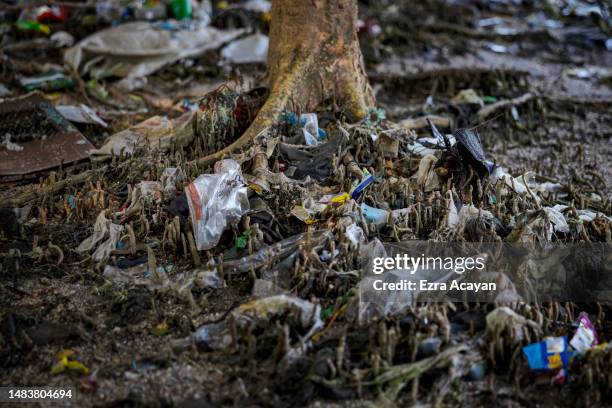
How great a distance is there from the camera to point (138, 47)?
22.4ft

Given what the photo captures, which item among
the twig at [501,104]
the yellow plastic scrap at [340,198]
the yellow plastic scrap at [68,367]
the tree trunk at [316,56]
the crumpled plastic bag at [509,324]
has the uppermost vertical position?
the tree trunk at [316,56]

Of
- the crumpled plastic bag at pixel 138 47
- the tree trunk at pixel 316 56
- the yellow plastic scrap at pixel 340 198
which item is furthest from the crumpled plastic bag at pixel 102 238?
the crumpled plastic bag at pixel 138 47

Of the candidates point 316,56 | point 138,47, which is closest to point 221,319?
point 316,56

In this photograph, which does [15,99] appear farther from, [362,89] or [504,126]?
[504,126]

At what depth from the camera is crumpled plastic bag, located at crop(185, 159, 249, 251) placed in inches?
143

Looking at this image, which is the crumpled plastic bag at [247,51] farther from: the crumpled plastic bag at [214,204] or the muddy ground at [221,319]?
the crumpled plastic bag at [214,204]

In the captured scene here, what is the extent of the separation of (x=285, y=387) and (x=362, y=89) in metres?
2.89

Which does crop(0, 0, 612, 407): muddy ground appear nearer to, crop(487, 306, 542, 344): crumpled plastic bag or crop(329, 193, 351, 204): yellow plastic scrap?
crop(487, 306, 542, 344): crumpled plastic bag

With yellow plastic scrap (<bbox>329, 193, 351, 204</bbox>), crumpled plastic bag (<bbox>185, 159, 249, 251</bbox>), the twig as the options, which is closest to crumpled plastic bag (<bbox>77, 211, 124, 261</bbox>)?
crumpled plastic bag (<bbox>185, 159, 249, 251</bbox>)

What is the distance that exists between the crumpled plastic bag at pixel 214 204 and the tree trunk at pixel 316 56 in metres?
1.16

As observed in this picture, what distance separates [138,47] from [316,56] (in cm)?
258

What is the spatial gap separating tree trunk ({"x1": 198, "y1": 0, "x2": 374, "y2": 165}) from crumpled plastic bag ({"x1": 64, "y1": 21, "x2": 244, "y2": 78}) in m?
2.12

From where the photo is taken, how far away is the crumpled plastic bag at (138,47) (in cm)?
672

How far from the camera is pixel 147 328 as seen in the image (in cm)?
315
